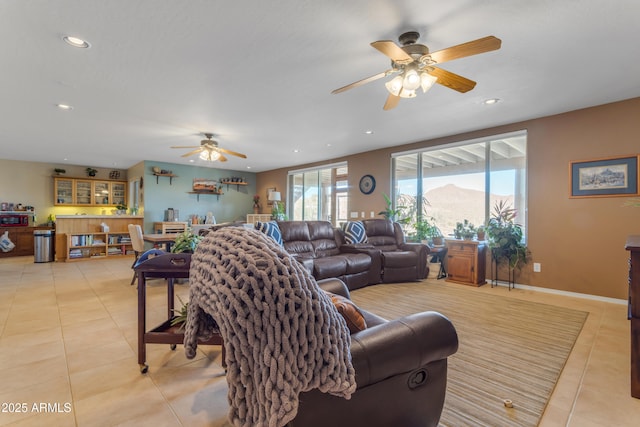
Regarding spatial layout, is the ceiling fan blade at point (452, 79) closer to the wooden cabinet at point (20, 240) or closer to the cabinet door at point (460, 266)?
the cabinet door at point (460, 266)

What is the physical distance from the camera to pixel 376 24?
2.17 metres

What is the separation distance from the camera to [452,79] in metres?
2.43

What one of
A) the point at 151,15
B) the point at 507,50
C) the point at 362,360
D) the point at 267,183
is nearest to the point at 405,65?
the point at 507,50

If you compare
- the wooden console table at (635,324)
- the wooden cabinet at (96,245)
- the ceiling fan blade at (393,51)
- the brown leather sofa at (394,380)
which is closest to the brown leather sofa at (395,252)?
the wooden console table at (635,324)

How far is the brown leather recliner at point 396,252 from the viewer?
4.58 metres

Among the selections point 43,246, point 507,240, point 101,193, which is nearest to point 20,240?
point 43,246

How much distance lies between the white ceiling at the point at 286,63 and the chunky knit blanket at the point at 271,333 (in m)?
1.93

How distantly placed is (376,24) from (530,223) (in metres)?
3.77

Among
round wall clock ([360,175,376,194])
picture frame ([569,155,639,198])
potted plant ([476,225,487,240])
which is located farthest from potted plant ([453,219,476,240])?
round wall clock ([360,175,376,194])

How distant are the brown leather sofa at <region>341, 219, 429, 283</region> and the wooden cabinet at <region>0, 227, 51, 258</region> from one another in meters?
8.40

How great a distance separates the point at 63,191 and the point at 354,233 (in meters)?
8.78

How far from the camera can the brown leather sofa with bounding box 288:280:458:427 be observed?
1031 mm

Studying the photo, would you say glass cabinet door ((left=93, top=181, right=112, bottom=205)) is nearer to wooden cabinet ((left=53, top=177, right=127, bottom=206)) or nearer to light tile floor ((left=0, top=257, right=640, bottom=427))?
wooden cabinet ((left=53, top=177, right=127, bottom=206))

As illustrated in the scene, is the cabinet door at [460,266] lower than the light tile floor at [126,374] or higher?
higher
